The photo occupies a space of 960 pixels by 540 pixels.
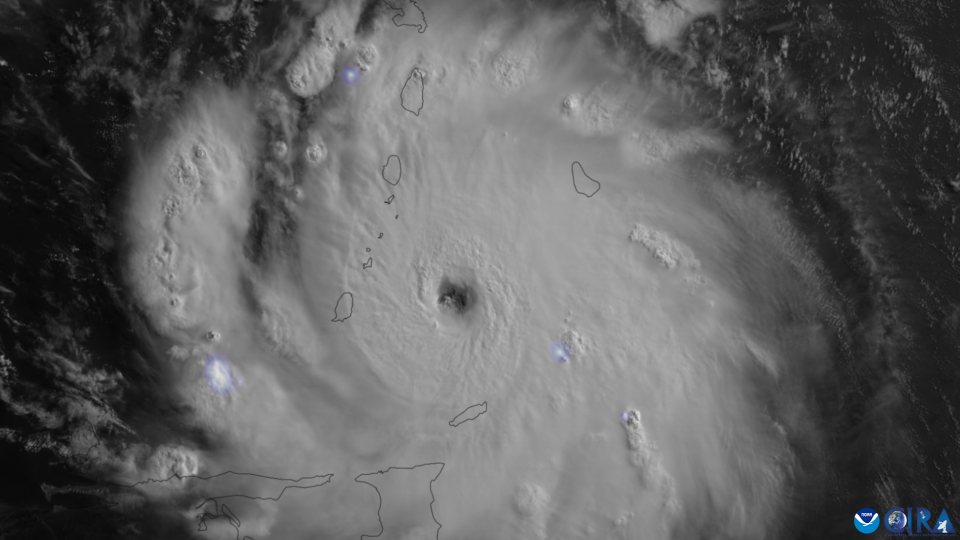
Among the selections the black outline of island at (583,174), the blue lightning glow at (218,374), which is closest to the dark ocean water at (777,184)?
the blue lightning glow at (218,374)

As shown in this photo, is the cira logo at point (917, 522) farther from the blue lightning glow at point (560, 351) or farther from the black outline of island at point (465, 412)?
the black outline of island at point (465, 412)

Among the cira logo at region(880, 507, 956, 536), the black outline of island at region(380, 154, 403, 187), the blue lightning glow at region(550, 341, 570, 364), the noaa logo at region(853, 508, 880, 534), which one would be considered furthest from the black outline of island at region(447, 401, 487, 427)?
the cira logo at region(880, 507, 956, 536)

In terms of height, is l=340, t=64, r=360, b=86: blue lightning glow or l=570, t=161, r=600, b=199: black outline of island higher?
l=340, t=64, r=360, b=86: blue lightning glow

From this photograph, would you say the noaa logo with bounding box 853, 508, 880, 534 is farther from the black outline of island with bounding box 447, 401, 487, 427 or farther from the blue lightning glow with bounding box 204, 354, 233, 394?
the blue lightning glow with bounding box 204, 354, 233, 394

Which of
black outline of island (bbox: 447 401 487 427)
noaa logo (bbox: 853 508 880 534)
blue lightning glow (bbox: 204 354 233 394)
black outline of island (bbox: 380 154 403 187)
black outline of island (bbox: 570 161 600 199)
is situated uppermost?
black outline of island (bbox: 570 161 600 199)

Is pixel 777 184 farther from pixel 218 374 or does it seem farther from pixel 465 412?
pixel 218 374
